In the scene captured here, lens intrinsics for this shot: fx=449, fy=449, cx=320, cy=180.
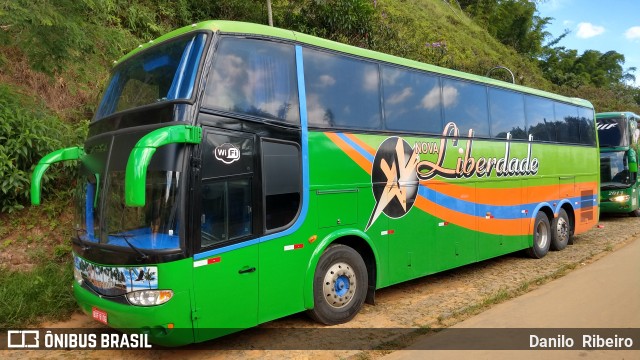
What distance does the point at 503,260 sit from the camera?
946cm

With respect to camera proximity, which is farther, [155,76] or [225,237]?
[155,76]

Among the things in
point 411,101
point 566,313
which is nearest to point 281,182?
point 411,101

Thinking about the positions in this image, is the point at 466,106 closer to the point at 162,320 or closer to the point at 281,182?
the point at 281,182

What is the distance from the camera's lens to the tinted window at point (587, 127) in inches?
445

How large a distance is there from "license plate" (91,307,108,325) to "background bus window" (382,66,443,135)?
13.5 feet

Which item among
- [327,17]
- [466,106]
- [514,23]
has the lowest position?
[466,106]

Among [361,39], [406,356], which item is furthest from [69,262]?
Answer: [361,39]

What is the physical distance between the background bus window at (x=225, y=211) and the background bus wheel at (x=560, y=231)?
318 inches

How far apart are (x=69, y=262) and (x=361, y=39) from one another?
11.8 meters

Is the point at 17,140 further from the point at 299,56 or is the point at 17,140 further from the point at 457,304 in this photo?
the point at 457,304

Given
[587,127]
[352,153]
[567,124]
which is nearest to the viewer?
[352,153]

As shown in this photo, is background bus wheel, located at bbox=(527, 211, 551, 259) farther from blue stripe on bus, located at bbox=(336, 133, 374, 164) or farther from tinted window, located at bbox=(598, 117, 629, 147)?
tinted window, located at bbox=(598, 117, 629, 147)

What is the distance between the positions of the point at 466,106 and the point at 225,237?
16.8 ft

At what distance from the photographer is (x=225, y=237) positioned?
4.39 meters
